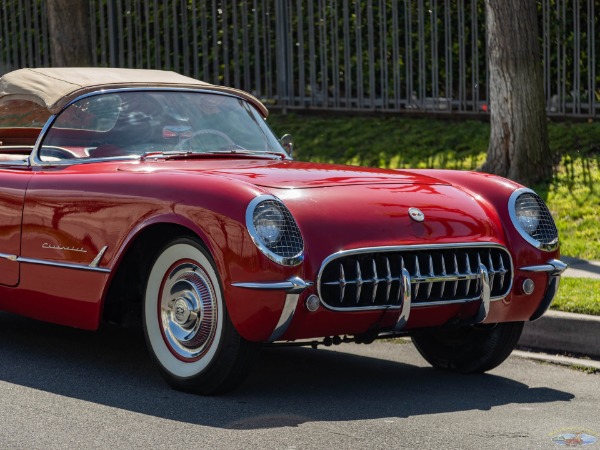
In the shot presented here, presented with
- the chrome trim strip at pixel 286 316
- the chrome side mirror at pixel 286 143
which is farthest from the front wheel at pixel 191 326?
the chrome side mirror at pixel 286 143

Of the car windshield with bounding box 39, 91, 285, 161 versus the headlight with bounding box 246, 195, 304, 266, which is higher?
the car windshield with bounding box 39, 91, 285, 161

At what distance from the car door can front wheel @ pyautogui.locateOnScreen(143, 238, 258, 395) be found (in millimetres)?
1005

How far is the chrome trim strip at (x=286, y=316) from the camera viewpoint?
18.1 feet

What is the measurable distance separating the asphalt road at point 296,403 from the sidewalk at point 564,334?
14.9 inches

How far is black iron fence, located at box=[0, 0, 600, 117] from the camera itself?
13641 millimetres

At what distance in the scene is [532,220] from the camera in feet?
21.1

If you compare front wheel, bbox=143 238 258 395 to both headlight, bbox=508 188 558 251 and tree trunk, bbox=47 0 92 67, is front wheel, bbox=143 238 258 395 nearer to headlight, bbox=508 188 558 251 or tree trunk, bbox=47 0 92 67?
headlight, bbox=508 188 558 251

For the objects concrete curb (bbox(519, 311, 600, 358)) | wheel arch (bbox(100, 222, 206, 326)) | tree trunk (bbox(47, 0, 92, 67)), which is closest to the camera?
wheel arch (bbox(100, 222, 206, 326))

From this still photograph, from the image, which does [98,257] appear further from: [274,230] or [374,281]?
[374,281]

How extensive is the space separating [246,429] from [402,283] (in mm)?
999

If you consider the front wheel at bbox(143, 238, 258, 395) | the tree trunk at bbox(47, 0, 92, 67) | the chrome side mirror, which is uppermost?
the tree trunk at bbox(47, 0, 92, 67)

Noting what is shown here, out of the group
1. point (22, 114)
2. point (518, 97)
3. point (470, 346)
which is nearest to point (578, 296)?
point (470, 346)

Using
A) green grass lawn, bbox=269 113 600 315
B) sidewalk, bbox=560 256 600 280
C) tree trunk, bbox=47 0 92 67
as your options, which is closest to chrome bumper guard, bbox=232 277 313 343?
green grass lawn, bbox=269 113 600 315

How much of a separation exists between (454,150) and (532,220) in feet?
22.1
